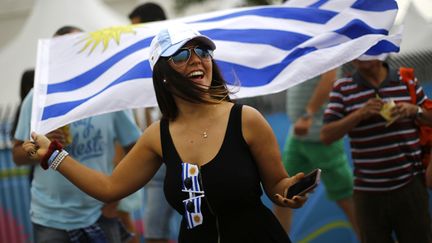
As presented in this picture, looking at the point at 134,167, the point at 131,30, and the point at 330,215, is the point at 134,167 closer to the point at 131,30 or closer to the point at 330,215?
the point at 131,30

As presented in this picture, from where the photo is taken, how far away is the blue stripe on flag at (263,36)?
4727 mm

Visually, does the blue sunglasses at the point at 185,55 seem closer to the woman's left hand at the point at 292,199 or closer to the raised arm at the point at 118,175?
the raised arm at the point at 118,175

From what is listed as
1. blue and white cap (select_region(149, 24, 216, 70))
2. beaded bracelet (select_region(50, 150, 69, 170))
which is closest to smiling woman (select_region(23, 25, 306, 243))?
blue and white cap (select_region(149, 24, 216, 70))

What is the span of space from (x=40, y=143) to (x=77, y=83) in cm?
73

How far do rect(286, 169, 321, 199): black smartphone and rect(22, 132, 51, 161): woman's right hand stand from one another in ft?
3.98

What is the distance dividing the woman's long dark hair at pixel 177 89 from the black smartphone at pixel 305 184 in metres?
0.55

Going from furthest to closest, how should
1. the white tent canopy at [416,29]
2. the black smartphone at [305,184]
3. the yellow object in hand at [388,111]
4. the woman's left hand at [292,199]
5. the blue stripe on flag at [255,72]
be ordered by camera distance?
the white tent canopy at [416,29], the yellow object in hand at [388,111], the blue stripe on flag at [255,72], the woman's left hand at [292,199], the black smartphone at [305,184]

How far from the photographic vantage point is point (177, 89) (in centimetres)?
363

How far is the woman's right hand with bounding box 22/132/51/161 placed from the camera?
3895 mm

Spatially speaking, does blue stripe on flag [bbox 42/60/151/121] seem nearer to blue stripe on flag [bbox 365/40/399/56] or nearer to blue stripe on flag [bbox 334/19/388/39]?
blue stripe on flag [bbox 334/19/388/39]

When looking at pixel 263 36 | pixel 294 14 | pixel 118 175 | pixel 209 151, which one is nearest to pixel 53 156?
pixel 118 175

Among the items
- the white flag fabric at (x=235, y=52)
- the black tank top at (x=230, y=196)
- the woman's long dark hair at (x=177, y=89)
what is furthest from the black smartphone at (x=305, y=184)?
the white flag fabric at (x=235, y=52)

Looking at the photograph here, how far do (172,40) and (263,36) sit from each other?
50.0 inches

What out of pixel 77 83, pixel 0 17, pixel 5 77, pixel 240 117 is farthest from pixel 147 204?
pixel 0 17
